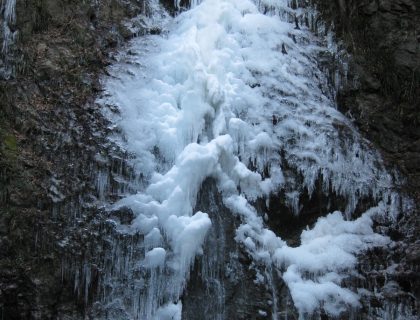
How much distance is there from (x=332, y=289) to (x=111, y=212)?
246 centimetres

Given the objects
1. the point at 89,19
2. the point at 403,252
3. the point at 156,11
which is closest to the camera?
the point at 403,252

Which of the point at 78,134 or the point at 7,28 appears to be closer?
the point at 78,134

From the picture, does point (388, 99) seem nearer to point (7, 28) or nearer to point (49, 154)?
point (49, 154)

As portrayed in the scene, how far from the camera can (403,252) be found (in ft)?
20.7

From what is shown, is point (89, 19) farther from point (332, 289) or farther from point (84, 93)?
point (332, 289)

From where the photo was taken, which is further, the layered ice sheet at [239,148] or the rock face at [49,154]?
the layered ice sheet at [239,148]

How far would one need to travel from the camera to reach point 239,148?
6.45 meters

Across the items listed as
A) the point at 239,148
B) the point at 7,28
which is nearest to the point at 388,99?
the point at 239,148

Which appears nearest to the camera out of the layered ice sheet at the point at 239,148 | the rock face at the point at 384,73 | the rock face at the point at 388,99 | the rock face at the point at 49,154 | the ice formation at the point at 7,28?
the rock face at the point at 49,154

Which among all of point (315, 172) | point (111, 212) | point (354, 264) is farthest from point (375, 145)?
point (111, 212)

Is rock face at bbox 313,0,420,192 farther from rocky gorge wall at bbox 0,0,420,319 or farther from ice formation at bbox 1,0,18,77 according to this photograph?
ice formation at bbox 1,0,18,77

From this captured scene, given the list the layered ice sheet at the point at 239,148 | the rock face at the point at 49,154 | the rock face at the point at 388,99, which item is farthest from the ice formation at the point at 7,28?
the rock face at the point at 388,99

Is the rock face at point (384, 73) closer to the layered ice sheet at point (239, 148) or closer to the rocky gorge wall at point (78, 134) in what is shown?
the rocky gorge wall at point (78, 134)

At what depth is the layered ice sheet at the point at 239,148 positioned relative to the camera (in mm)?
5688
